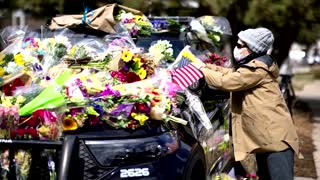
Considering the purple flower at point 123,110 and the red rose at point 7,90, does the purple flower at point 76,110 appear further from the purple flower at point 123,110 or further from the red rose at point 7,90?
the red rose at point 7,90

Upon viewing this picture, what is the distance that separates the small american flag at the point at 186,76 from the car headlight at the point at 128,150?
2.40 feet

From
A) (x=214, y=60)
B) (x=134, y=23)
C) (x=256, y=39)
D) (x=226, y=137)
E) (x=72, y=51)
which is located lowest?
(x=226, y=137)

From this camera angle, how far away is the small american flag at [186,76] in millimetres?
4754

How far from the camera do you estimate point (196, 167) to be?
4504 mm

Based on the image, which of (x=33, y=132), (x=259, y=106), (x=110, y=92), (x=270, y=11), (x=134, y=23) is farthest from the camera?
(x=270, y=11)

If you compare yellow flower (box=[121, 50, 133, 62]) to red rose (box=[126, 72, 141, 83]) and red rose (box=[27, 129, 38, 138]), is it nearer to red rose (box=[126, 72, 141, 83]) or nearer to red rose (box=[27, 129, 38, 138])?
red rose (box=[126, 72, 141, 83])

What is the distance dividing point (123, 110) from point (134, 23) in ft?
8.86

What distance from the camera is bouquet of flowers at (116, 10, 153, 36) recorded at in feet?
22.0

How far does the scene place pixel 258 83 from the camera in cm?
476

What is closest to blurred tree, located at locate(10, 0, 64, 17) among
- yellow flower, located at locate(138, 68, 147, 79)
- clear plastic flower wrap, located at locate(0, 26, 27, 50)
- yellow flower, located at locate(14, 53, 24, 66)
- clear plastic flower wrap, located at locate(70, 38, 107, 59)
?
clear plastic flower wrap, located at locate(0, 26, 27, 50)

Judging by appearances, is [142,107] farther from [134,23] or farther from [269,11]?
[269,11]

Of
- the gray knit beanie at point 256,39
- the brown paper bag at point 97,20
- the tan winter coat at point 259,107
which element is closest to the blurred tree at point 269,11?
the brown paper bag at point 97,20

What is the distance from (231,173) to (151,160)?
77.6 inches

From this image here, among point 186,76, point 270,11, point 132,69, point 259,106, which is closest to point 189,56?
point 186,76
